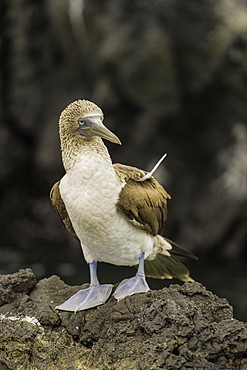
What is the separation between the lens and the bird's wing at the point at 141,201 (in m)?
3.95

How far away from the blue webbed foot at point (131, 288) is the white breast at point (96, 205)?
9.8 inches

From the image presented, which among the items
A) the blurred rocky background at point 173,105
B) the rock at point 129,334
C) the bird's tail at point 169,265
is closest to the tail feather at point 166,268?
the bird's tail at point 169,265

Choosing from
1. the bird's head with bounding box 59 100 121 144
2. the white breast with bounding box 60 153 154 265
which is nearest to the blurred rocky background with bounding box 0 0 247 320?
the white breast with bounding box 60 153 154 265

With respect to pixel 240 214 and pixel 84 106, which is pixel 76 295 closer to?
pixel 84 106

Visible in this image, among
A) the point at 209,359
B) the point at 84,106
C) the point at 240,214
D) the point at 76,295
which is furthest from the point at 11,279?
the point at 240,214

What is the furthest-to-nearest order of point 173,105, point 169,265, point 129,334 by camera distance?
point 173,105 → point 169,265 → point 129,334

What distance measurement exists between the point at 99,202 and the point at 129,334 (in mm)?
915

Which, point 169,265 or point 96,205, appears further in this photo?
point 169,265

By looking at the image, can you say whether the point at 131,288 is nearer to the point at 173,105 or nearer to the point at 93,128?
the point at 93,128

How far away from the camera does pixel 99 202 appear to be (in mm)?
3807

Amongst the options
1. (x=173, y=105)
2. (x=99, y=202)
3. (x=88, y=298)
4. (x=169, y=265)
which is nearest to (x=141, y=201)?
(x=99, y=202)

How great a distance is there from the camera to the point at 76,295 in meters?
4.07

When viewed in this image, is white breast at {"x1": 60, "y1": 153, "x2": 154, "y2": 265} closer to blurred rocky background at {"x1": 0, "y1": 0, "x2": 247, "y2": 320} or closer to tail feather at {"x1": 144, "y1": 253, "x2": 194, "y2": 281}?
tail feather at {"x1": 144, "y1": 253, "x2": 194, "y2": 281}

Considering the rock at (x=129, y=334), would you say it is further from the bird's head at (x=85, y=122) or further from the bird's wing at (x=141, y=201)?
the bird's head at (x=85, y=122)
